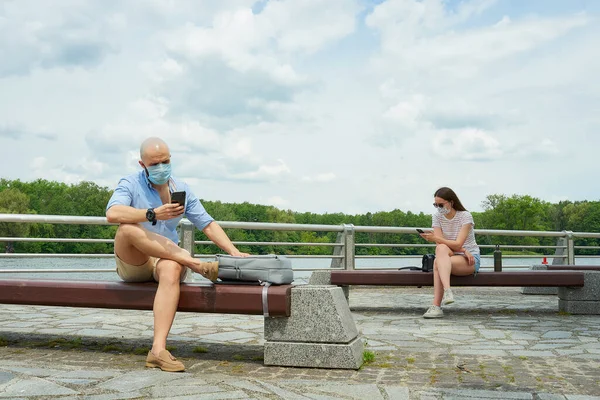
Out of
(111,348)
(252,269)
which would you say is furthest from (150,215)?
(111,348)

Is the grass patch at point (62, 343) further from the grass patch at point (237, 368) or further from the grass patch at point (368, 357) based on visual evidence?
the grass patch at point (368, 357)

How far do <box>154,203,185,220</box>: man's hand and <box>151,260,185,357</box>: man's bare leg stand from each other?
343 millimetres

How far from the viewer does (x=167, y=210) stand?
14.4 feet

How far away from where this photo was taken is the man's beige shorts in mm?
4809

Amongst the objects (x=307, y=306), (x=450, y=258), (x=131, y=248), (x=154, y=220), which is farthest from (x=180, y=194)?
(x=450, y=258)

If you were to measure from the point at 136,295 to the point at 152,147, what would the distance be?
1.03 m

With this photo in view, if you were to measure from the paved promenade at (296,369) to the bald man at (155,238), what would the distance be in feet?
1.13

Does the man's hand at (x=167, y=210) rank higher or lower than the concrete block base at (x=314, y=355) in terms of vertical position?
higher

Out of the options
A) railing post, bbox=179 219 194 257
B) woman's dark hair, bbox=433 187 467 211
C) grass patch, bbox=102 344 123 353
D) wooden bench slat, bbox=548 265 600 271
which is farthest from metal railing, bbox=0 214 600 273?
grass patch, bbox=102 344 123 353

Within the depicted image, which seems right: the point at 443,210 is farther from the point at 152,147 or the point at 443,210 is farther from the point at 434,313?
the point at 152,147

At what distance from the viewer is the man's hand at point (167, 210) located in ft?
14.4

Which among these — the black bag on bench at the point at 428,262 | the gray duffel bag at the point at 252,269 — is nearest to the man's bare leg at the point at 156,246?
the gray duffel bag at the point at 252,269

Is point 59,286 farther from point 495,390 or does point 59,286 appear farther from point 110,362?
point 495,390

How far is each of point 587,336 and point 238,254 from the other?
11.2 feet
